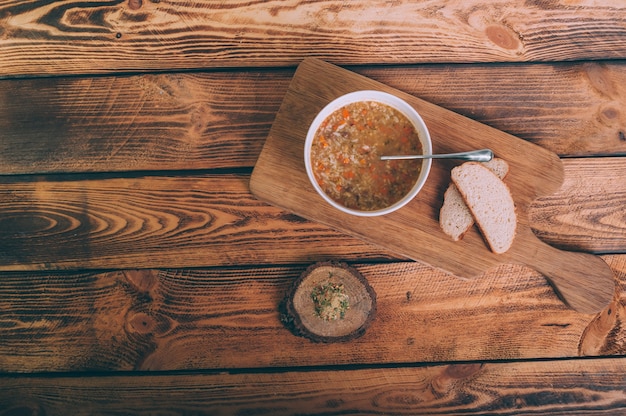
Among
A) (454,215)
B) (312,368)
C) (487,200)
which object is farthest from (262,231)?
(487,200)

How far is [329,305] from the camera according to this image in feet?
5.23

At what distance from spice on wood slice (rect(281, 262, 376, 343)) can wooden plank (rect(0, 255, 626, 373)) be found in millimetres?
78

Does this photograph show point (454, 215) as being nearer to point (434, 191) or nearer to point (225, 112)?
point (434, 191)

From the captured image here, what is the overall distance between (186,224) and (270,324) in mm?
506

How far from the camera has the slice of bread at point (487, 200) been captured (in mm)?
1548

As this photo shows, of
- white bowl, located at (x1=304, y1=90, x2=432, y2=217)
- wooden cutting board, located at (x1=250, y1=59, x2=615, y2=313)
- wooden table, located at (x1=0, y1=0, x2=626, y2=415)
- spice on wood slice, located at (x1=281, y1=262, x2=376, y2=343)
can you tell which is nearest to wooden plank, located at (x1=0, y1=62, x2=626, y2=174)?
wooden table, located at (x1=0, y1=0, x2=626, y2=415)

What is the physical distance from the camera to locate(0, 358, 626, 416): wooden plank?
1.71 m

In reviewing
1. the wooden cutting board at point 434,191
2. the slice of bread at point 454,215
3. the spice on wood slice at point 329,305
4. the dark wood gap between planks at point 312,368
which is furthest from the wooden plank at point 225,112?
the dark wood gap between planks at point 312,368

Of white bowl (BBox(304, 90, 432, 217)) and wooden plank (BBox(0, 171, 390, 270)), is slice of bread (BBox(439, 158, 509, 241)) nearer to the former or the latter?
white bowl (BBox(304, 90, 432, 217))

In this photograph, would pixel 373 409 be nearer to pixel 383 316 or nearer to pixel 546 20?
pixel 383 316

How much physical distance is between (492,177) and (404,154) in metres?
0.33

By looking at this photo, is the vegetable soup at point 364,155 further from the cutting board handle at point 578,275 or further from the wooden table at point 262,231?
the cutting board handle at point 578,275

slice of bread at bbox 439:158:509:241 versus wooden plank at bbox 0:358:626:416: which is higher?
slice of bread at bbox 439:158:509:241

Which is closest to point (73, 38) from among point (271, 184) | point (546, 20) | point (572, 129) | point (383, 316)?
point (271, 184)
